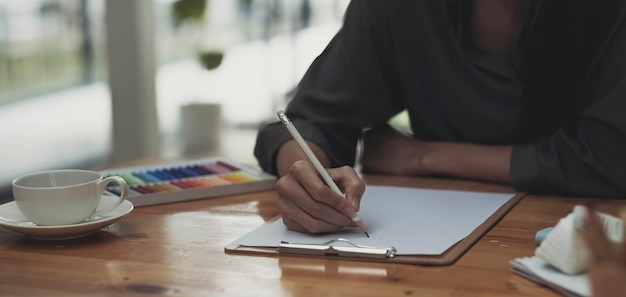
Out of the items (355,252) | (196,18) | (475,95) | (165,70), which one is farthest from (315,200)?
(165,70)

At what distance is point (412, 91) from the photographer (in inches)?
63.2

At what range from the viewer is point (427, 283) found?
0.92 m

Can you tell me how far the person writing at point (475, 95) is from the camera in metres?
1.39

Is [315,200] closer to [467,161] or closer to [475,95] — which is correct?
[467,161]

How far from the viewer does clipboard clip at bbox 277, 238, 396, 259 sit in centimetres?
101

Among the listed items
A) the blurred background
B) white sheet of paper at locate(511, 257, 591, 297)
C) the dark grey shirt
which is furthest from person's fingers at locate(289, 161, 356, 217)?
the blurred background

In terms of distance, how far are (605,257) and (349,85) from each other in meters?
0.96

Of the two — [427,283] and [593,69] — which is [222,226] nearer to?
[427,283]

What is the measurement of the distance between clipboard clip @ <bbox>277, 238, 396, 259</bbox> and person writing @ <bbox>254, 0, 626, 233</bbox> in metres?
0.39

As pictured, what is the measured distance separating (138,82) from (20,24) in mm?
1041

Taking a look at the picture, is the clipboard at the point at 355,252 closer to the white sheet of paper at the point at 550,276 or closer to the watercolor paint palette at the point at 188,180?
the white sheet of paper at the point at 550,276

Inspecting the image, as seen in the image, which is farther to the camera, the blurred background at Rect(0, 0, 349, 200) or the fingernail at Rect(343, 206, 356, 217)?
the blurred background at Rect(0, 0, 349, 200)

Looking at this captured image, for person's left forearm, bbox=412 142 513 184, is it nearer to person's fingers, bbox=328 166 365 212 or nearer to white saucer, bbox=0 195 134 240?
person's fingers, bbox=328 166 365 212

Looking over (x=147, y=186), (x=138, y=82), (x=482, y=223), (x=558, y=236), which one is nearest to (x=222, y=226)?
(x=147, y=186)
